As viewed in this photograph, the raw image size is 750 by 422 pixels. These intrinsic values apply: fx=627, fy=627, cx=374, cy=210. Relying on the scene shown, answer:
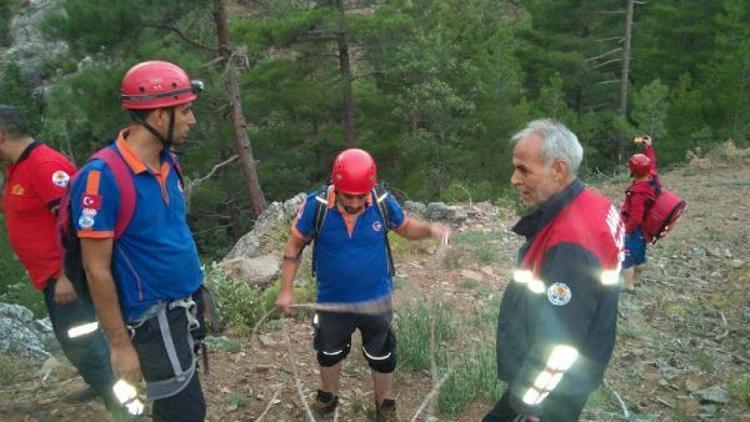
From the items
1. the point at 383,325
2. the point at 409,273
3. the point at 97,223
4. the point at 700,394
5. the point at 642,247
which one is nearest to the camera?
the point at 97,223

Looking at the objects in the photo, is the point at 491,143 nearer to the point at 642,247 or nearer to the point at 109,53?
the point at 109,53

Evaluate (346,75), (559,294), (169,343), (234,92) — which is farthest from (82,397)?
(346,75)

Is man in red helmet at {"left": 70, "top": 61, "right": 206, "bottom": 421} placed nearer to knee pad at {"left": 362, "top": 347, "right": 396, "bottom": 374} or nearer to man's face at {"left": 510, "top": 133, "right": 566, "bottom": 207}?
knee pad at {"left": 362, "top": 347, "right": 396, "bottom": 374}

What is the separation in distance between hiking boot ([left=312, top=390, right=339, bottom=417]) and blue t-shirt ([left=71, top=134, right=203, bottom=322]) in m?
1.49

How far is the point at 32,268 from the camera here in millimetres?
3344

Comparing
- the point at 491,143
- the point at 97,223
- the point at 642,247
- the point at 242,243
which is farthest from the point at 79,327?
the point at 491,143

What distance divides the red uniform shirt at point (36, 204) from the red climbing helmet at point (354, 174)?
141 cm

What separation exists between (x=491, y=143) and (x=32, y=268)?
16.6m

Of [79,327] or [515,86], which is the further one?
[515,86]

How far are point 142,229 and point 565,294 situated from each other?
171 cm

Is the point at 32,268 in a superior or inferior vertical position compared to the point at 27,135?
inferior

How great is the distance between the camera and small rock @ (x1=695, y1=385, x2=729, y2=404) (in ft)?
14.5

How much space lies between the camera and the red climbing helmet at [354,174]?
3.30 m

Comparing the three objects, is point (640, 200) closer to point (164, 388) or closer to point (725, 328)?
point (725, 328)
